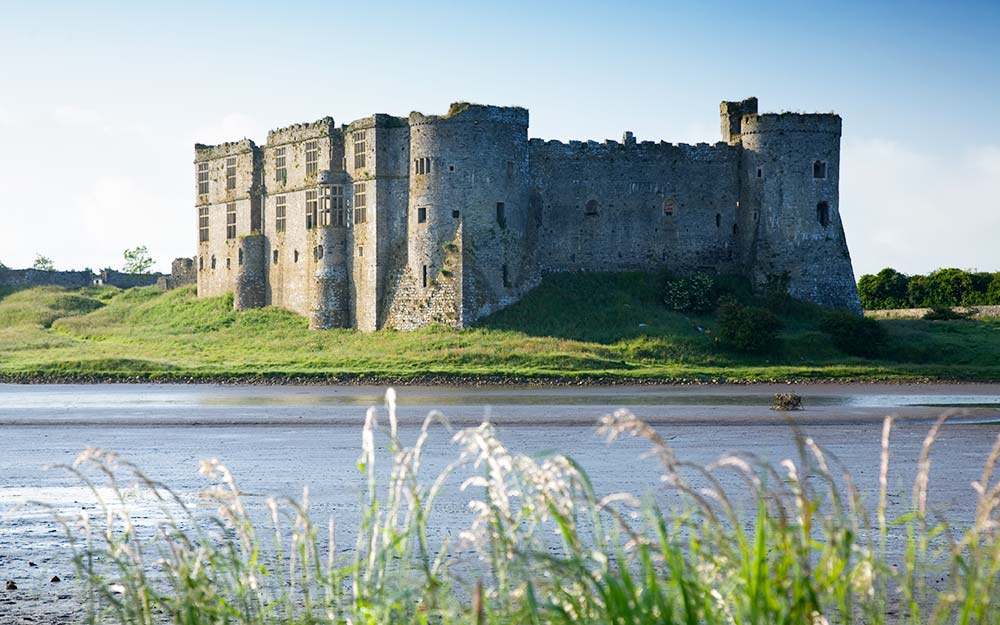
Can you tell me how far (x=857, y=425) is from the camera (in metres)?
29.2

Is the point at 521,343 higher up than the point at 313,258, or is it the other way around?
the point at 313,258

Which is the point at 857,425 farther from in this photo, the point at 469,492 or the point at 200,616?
the point at 200,616

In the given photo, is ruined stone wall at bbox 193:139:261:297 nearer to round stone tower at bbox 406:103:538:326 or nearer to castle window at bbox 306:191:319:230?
castle window at bbox 306:191:319:230

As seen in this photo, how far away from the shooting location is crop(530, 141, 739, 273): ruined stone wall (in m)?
61.4

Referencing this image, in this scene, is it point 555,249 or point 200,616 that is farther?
point 555,249

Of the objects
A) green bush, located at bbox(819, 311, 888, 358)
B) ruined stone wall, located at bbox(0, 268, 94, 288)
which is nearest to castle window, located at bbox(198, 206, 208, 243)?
ruined stone wall, located at bbox(0, 268, 94, 288)

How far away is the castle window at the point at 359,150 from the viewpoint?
60.2 meters

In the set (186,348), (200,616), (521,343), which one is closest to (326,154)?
(186,348)

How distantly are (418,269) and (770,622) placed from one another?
170 ft

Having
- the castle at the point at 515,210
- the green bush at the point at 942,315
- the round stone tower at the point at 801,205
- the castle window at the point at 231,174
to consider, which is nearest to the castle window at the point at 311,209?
the castle at the point at 515,210

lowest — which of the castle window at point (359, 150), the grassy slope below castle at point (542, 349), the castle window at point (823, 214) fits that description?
the grassy slope below castle at point (542, 349)

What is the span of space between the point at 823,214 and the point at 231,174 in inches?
1164

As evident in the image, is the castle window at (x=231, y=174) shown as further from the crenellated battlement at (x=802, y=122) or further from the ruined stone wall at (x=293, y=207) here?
the crenellated battlement at (x=802, y=122)

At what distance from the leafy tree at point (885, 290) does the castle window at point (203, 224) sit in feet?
129
